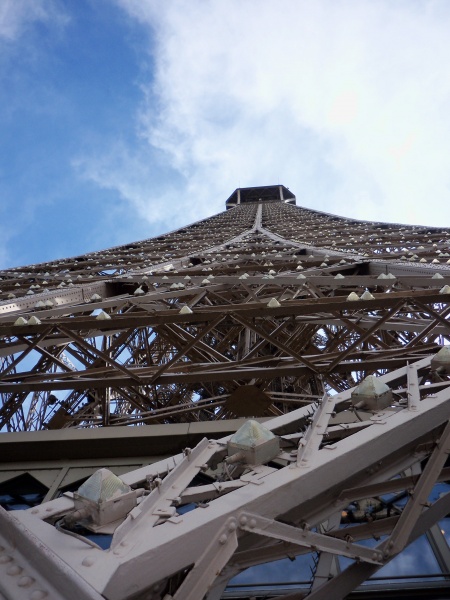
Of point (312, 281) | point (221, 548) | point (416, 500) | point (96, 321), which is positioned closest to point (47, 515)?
point (221, 548)

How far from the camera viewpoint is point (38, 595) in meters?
1.63

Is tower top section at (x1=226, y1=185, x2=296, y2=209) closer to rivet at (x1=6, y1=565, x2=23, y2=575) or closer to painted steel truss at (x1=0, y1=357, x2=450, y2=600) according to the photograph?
painted steel truss at (x1=0, y1=357, x2=450, y2=600)

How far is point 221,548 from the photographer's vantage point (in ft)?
6.33

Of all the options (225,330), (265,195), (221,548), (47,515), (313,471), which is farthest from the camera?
(265,195)

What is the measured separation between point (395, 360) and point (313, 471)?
14.7 feet

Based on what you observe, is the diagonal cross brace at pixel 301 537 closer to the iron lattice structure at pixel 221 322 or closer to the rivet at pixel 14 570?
the rivet at pixel 14 570

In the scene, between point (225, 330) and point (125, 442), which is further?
point (225, 330)

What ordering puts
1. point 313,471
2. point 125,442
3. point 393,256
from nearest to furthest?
point 313,471, point 125,442, point 393,256

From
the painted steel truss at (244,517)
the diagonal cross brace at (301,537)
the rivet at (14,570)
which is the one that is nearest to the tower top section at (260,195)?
the painted steel truss at (244,517)

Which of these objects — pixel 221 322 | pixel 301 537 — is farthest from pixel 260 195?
pixel 301 537

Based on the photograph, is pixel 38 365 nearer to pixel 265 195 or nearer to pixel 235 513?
pixel 235 513

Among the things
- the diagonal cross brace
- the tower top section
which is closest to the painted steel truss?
the diagonal cross brace

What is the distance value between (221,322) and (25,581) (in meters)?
10.3

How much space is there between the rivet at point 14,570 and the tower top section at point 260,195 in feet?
201
